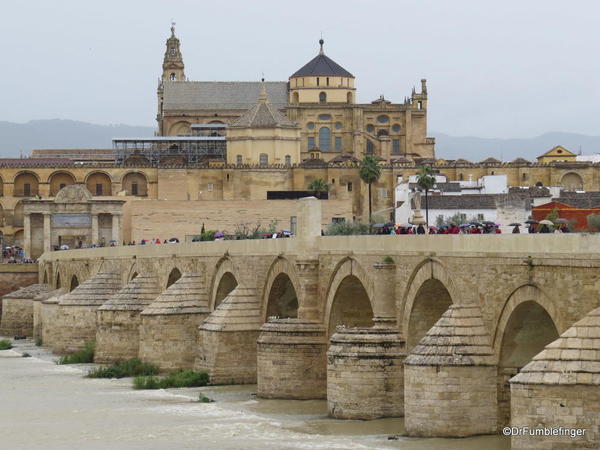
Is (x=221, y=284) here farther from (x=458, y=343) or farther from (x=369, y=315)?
(x=458, y=343)

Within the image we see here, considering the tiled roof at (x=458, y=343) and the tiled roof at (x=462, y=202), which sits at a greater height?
the tiled roof at (x=462, y=202)

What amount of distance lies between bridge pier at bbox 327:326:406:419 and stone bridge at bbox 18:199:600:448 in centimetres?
2

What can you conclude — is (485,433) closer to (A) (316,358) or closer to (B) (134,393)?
(A) (316,358)

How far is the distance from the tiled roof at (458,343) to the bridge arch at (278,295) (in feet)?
39.1

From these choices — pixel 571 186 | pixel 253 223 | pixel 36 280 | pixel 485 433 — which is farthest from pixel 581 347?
pixel 571 186

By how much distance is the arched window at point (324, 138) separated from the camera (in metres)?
113

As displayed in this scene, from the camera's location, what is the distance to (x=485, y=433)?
24781mm

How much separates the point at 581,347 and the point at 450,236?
6377mm

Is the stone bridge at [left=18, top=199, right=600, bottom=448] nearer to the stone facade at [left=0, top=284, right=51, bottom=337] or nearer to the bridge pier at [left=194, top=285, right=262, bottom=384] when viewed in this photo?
the bridge pier at [left=194, top=285, right=262, bottom=384]

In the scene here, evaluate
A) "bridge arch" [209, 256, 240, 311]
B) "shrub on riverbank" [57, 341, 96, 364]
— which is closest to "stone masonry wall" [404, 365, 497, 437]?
"bridge arch" [209, 256, 240, 311]

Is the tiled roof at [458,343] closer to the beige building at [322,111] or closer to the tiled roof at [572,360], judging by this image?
the tiled roof at [572,360]

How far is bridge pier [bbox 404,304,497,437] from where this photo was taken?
24.7 meters

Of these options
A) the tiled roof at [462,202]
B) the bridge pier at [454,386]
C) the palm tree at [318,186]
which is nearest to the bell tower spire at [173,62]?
the palm tree at [318,186]

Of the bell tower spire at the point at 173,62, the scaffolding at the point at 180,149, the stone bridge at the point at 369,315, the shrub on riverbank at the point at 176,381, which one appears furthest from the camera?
the bell tower spire at the point at 173,62
